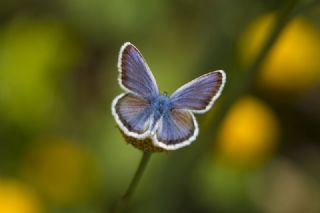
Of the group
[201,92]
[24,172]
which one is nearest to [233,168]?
[24,172]

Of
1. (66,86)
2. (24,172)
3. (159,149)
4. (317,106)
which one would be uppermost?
(159,149)

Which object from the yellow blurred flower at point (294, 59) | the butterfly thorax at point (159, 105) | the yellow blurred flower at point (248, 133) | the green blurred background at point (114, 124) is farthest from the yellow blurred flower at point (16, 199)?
the butterfly thorax at point (159, 105)

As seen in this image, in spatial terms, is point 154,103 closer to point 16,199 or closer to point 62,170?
point 16,199

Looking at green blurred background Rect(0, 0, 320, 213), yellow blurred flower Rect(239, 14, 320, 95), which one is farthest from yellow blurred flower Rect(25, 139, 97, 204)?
yellow blurred flower Rect(239, 14, 320, 95)

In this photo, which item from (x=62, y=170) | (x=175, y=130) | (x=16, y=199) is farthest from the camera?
(x=62, y=170)

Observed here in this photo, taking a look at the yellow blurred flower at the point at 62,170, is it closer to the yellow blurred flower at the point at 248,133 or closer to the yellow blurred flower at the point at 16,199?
the yellow blurred flower at the point at 16,199

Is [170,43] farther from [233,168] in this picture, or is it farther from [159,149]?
[159,149]

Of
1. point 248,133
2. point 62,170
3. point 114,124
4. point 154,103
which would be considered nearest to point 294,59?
point 248,133
